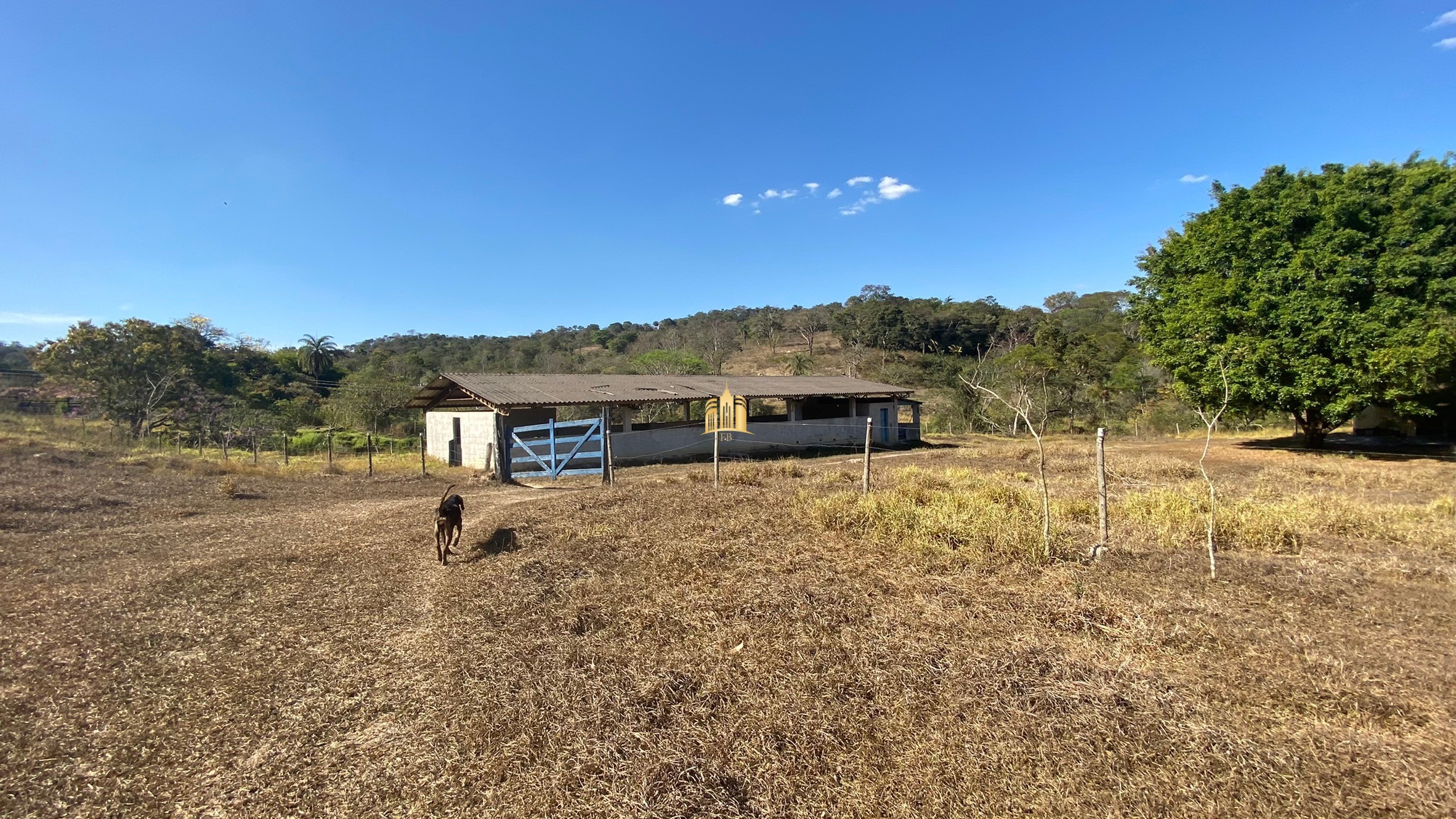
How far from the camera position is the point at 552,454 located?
16.0 metres

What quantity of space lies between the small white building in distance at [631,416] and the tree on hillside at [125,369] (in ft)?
63.0

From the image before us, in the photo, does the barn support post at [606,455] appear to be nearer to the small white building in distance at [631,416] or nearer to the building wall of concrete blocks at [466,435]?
the small white building in distance at [631,416]

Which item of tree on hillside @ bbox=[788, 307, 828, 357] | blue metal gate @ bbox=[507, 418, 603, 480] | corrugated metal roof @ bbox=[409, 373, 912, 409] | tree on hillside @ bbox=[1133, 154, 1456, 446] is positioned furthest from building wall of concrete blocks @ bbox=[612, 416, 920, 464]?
tree on hillside @ bbox=[788, 307, 828, 357]

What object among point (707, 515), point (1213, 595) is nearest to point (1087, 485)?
point (1213, 595)

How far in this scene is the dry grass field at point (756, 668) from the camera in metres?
2.99

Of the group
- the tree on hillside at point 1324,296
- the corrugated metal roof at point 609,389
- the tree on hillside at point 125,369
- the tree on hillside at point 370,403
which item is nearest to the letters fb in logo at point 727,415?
the corrugated metal roof at point 609,389

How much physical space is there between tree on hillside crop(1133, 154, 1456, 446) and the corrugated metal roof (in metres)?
12.0

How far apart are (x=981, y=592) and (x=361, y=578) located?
21.6 feet

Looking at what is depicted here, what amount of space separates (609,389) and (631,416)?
2.65 metres

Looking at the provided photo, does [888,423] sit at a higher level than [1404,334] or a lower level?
lower

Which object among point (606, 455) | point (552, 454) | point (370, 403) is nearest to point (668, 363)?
point (370, 403)

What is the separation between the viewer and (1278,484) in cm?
1198

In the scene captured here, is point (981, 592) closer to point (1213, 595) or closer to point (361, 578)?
point (1213, 595)

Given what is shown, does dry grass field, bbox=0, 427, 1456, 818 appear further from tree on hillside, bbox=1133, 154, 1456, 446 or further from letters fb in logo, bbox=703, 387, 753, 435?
tree on hillside, bbox=1133, 154, 1456, 446
